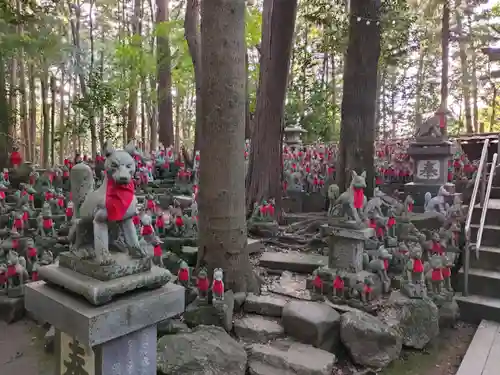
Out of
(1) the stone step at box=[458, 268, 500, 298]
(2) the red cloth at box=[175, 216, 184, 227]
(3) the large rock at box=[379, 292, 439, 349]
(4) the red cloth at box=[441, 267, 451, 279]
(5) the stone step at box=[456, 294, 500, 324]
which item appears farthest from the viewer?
(2) the red cloth at box=[175, 216, 184, 227]

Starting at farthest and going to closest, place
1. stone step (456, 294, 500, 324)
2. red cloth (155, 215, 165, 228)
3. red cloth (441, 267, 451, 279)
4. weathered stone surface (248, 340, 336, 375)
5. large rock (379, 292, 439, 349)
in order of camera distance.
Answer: red cloth (155, 215, 165, 228), red cloth (441, 267, 451, 279), stone step (456, 294, 500, 324), large rock (379, 292, 439, 349), weathered stone surface (248, 340, 336, 375)

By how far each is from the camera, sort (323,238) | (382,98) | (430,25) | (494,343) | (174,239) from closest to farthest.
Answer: (494,343), (174,239), (323,238), (430,25), (382,98)

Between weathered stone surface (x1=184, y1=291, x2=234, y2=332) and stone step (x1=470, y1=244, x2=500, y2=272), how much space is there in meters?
3.76

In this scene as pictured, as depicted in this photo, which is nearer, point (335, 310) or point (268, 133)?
point (335, 310)

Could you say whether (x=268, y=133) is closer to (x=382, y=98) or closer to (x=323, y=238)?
(x=323, y=238)

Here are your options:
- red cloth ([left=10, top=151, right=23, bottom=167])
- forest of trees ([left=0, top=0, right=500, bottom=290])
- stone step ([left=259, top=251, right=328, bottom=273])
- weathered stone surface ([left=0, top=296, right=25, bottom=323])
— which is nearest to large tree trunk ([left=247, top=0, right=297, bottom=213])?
forest of trees ([left=0, top=0, right=500, bottom=290])

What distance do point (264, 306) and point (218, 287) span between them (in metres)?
0.78

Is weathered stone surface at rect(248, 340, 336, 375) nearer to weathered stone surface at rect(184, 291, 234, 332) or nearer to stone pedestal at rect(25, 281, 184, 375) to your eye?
weathered stone surface at rect(184, 291, 234, 332)

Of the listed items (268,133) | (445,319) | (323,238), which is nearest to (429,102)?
(268,133)

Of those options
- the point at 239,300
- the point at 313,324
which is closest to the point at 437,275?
the point at 313,324

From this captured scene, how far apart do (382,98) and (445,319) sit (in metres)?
17.2

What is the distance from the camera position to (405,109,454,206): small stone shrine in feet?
28.0

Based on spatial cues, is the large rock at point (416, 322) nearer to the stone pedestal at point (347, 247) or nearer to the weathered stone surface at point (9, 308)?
the stone pedestal at point (347, 247)

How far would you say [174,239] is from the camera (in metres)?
6.35
